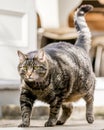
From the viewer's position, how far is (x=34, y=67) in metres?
2.88

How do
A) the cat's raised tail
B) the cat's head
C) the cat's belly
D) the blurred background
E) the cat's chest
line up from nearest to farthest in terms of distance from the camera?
the cat's head < the cat's chest < the cat's belly < the cat's raised tail < the blurred background

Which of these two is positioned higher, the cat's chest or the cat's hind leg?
the cat's chest

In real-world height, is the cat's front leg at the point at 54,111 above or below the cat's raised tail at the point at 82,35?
below

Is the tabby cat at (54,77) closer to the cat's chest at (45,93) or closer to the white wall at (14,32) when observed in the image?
the cat's chest at (45,93)

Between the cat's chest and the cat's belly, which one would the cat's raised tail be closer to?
the cat's belly

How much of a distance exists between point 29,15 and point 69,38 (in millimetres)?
438

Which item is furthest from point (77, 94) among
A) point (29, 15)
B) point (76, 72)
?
point (29, 15)

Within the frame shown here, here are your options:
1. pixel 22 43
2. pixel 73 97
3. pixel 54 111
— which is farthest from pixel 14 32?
pixel 54 111

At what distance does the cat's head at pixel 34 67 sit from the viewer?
2.86 metres

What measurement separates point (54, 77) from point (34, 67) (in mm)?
159

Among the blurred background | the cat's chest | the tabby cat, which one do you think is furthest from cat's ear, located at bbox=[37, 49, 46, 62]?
the blurred background

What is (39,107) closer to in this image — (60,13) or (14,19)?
(14,19)

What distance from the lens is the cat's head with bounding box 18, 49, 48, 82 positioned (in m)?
2.86

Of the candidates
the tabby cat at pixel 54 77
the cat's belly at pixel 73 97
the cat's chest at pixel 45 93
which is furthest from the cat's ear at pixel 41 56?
the cat's belly at pixel 73 97
